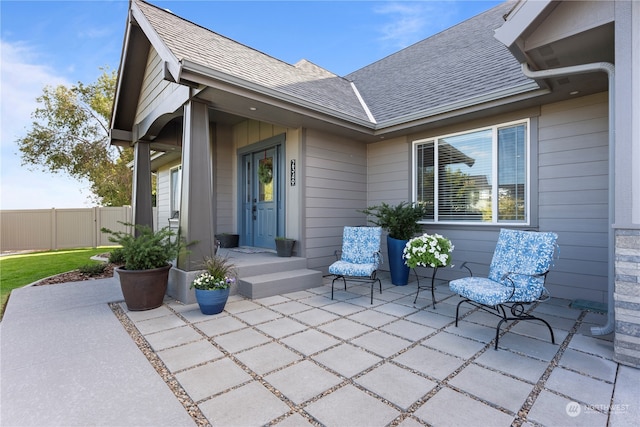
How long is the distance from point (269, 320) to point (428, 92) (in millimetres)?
4976

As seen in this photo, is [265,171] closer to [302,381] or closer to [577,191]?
[302,381]

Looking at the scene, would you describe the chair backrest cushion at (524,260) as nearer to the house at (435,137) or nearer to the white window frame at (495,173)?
the house at (435,137)

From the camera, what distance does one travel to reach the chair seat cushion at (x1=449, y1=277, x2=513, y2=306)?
2809 millimetres

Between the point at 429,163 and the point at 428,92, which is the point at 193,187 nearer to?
the point at 429,163

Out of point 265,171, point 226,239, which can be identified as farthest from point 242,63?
point 226,239

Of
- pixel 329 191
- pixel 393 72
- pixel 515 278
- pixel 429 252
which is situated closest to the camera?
pixel 515 278

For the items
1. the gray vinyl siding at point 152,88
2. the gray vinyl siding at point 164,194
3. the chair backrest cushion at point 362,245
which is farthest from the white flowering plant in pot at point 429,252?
the gray vinyl siding at point 164,194

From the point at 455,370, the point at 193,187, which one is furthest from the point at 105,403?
the point at 193,187

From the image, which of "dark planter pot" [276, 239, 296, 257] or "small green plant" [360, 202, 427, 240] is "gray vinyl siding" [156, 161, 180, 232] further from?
"small green plant" [360, 202, 427, 240]

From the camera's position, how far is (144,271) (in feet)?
12.2

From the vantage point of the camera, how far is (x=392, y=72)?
770 cm

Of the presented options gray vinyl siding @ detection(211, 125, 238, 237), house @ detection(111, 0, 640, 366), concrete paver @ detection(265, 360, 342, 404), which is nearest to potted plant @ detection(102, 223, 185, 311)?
house @ detection(111, 0, 640, 366)

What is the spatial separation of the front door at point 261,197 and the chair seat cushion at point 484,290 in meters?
3.85

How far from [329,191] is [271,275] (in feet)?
6.64
